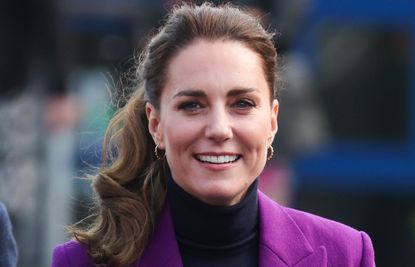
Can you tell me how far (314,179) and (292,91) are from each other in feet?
3.73

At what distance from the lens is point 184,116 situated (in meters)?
4.12

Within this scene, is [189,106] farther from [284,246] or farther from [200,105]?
[284,246]

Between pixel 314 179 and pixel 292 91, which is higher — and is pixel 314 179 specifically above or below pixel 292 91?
below

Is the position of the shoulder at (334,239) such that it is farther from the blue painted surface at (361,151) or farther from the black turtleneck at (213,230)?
the blue painted surface at (361,151)

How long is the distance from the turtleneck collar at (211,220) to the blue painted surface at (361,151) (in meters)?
5.31

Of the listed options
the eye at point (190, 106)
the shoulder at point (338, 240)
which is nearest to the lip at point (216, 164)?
the eye at point (190, 106)

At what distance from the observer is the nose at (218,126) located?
4046 millimetres

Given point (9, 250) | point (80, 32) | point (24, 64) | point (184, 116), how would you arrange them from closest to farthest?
point (184, 116), point (9, 250), point (24, 64), point (80, 32)

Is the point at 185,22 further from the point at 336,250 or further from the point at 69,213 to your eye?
the point at 69,213

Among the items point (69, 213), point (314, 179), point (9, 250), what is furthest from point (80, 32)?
point (9, 250)

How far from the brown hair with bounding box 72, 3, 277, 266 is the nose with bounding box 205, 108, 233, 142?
258mm

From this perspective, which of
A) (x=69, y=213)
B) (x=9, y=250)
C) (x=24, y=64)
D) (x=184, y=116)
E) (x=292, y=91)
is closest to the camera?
(x=184, y=116)

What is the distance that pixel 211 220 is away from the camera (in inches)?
167

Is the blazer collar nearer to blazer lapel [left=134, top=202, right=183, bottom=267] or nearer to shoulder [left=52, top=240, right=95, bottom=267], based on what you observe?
blazer lapel [left=134, top=202, right=183, bottom=267]
